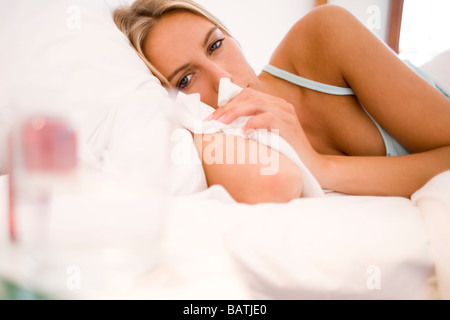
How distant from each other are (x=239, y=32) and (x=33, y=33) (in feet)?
5.03

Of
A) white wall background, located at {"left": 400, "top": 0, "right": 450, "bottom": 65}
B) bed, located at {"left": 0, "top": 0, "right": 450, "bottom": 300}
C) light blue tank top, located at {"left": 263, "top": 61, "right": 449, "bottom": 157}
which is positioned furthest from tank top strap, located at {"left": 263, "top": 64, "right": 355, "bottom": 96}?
white wall background, located at {"left": 400, "top": 0, "right": 450, "bottom": 65}

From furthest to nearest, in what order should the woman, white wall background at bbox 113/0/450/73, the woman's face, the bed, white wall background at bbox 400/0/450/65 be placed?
white wall background at bbox 400/0/450/65 → white wall background at bbox 113/0/450/73 → the woman's face → the woman → the bed

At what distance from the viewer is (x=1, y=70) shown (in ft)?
2.12

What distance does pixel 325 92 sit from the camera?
35.6 inches

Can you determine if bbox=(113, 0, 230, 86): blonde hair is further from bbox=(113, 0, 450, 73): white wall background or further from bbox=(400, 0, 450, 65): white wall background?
bbox=(400, 0, 450, 65): white wall background

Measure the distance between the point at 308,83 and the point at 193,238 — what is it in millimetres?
764

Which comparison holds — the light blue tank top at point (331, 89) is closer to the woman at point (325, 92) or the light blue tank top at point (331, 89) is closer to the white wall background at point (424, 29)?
the woman at point (325, 92)

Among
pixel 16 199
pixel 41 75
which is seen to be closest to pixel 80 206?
pixel 16 199

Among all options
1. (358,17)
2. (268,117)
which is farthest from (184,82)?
(358,17)

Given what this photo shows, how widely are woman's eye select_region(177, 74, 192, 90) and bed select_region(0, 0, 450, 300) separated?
0.89 ft

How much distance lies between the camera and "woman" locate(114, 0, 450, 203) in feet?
2.15

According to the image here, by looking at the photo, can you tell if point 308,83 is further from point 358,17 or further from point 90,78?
point 358,17

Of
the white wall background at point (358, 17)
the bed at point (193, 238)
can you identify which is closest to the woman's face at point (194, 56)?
the bed at point (193, 238)
